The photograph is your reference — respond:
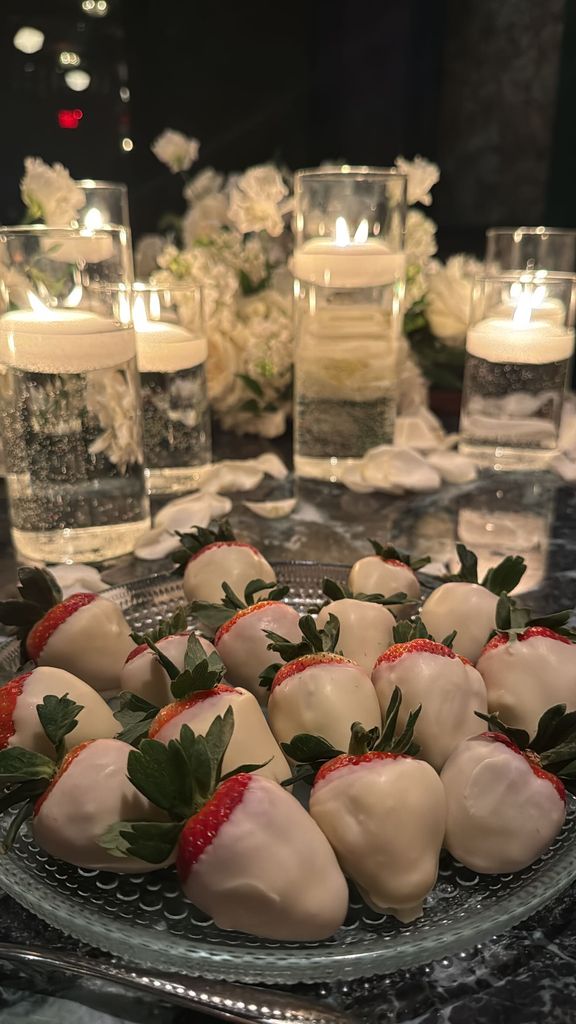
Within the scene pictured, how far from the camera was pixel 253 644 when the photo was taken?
17.5 inches

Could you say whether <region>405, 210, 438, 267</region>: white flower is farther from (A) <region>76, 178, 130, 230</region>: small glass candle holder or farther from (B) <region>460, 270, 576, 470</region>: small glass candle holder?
(A) <region>76, 178, 130, 230</region>: small glass candle holder

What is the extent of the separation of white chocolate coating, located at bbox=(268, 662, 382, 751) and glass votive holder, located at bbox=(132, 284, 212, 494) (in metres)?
0.48

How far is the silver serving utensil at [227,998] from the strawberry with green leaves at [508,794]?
8cm

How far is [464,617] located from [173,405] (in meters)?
0.44

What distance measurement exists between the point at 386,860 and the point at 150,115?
1.30 meters

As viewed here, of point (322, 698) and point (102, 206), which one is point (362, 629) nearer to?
point (322, 698)

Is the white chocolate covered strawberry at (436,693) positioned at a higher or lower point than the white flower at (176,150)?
lower

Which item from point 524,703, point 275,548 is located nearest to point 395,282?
point 275,548

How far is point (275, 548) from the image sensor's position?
2.43 feet

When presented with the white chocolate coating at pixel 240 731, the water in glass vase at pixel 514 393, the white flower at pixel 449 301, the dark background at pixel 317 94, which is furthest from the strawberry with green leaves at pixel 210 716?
the dark background at pixel 317 94

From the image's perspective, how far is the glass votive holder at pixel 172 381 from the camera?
2.69 feet

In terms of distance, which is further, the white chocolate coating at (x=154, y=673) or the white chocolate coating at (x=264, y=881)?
the white chocolate coating at (x=154, y=673)

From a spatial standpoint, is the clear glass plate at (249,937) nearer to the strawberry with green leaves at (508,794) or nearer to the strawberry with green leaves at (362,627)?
the strawberry with green leaves at (508,794)

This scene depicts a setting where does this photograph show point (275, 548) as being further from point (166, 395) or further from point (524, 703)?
point (524, 703)
